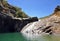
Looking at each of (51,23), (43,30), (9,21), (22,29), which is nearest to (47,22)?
(51,23)

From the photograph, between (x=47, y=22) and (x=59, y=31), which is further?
(x=47, y=22)

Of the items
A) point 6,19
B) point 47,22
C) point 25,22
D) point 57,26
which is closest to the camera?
point 57,26

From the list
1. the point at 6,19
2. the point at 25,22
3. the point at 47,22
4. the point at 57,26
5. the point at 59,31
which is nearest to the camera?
the point at 59,31

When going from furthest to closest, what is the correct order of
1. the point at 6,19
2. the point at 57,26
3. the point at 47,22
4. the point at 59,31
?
1. the point at 6,19
2. the point at 47,22
3. the point at 57,26
4. the point at 59,31

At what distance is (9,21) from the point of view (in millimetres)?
98438

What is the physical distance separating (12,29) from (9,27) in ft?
8.04

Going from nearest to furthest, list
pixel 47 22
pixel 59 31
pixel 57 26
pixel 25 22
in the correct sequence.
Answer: pixel 59 31 < pixel 57 26 < pixel 47 22 < pixel 25 22

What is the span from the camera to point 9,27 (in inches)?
3962

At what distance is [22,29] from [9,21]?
30.9 feet

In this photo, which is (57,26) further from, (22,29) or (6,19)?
(6,19)

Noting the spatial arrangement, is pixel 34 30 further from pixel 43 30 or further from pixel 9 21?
pixel 9 21

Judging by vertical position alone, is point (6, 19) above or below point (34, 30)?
above

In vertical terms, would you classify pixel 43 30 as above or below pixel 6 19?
below

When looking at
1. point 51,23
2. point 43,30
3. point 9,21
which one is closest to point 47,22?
point 51,23
